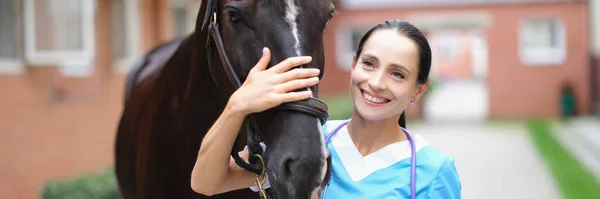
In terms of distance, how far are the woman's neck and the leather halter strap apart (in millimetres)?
137

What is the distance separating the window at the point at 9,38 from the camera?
19.6ft

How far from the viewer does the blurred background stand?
6.21m

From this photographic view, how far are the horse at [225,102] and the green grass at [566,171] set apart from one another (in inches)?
241

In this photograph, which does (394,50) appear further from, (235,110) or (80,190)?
(80,190)

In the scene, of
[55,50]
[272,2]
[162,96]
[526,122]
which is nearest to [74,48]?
[55,50]

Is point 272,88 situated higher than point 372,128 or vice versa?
point 272,88

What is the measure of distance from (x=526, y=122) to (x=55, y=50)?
613 inches

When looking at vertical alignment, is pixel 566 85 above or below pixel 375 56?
below

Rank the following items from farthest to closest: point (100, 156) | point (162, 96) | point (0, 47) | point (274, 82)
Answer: point (100, 156) < point (0, 47) < point (162, 96) < point (274, 82)

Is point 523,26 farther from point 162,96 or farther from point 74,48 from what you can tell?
point 162,96

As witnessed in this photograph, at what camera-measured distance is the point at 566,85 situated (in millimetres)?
20625

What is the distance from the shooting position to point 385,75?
6.40 ft

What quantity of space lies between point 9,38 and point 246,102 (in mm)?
4965

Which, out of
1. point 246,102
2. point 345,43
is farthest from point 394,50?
point 345,43
